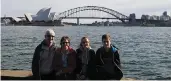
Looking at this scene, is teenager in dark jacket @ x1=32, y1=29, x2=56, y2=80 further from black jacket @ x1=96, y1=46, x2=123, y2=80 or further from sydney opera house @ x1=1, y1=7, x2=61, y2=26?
sydney opera house @ x1=1, y1=7, x2=61, y2=26

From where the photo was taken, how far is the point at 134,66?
1513 cm

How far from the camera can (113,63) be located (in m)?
5.07

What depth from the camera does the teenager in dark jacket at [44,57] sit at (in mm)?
5086

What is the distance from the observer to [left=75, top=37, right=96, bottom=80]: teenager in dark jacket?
5066 millimetres

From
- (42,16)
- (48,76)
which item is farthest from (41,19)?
(48,76)

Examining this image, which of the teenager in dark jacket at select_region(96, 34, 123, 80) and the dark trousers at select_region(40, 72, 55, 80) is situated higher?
the teenager in dark jacket at select_region(96, 34, 123, 80)

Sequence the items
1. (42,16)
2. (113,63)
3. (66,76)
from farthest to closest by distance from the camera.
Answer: (42,16) < (66,76) < (113,63)

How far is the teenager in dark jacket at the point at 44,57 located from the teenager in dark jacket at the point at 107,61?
25.6 inches

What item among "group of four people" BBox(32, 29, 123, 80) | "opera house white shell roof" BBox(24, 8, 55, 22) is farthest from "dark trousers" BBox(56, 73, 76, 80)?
"opera house white shell roof" BBox(24, 8, 55, 22)

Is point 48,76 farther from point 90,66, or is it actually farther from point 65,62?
point 90,66

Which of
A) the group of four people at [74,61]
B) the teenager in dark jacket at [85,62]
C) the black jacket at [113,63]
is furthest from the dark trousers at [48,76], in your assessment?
the black jacket at [113,63]

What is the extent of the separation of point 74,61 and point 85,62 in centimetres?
16

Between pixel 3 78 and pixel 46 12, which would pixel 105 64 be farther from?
pixel 46 12

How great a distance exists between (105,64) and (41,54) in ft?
2.92
